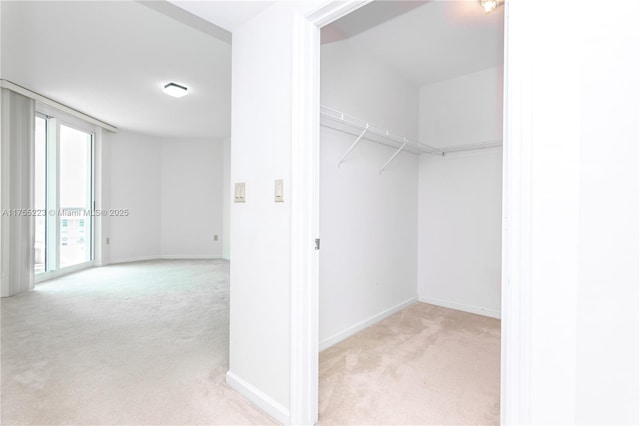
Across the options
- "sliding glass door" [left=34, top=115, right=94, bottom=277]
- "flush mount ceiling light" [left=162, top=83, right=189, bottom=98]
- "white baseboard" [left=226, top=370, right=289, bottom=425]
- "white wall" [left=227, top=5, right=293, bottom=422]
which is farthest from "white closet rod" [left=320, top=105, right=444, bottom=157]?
"sliding glass door" [left=34, top=115, right=94, bottom=277]

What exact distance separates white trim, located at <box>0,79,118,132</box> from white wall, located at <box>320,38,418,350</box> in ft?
12.0

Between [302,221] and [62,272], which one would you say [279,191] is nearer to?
[302,221]

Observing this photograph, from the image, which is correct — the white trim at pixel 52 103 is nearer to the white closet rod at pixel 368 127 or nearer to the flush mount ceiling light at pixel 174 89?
the flush mount ceiling light at pixel 174 89

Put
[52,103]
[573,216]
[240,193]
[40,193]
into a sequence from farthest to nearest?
[40,193]
[52,103]
[240,193]
[573,216]

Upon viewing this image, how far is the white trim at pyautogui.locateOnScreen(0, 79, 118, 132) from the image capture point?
349cm

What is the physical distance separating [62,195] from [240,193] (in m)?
4.54

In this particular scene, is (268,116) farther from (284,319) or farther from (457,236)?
(457,236)

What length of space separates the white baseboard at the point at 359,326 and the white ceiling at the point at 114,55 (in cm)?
262

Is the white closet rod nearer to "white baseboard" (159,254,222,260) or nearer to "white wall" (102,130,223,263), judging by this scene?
"white wall" (102,130,223,263)

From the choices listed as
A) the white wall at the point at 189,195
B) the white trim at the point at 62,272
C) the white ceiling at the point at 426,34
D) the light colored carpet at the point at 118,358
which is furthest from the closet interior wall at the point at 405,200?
the white wall at the point at 189,195

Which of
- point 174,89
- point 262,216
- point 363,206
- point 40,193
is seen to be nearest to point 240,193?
point 262,216

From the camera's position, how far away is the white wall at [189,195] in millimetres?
6555

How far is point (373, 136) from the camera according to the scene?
276 centimetres

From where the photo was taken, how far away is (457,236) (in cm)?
328
